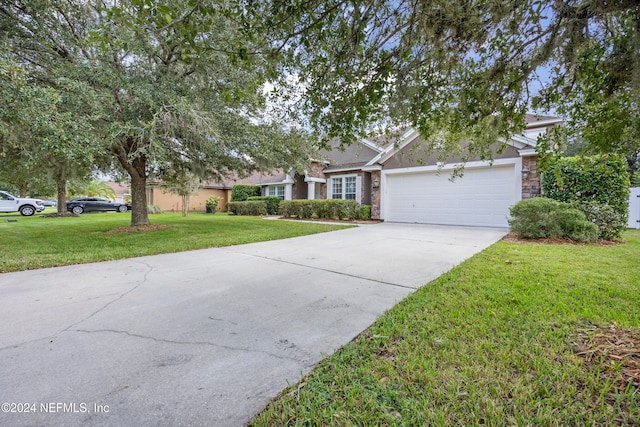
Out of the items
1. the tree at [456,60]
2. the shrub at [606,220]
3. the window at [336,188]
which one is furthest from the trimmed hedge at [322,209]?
the tree at [456,60]

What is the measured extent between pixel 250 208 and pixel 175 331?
16.8 m

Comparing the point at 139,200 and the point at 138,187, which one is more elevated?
the point at 138,187

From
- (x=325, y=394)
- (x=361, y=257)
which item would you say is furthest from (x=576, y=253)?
(x=325, y=394)

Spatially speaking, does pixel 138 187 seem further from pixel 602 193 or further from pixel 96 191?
pixel 96 191

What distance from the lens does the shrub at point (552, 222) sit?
7.07 metres

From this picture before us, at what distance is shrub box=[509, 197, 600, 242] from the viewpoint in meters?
7.07

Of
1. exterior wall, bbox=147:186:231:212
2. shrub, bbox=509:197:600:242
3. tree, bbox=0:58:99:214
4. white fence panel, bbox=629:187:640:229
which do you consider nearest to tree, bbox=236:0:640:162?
tree, bbox=0:58:99:214

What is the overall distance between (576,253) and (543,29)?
15.6ft

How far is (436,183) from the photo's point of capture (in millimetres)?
12070

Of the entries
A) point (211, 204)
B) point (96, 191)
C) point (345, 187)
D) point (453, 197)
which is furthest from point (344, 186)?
point (96, 191)

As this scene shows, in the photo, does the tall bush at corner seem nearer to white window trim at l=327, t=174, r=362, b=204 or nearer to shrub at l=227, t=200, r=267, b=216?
white window trim at l=327, t=174, r=362, b=204

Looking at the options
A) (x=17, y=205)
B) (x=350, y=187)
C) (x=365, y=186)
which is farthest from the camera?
(x=17, y=205)

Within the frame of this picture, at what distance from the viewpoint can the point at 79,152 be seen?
5.39 metres

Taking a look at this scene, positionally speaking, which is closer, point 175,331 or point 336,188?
point 175,331
